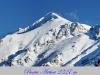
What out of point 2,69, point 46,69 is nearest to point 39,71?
point 46,69

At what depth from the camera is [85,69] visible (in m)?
39.3

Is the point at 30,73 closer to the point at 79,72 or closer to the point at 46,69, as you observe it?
the point at 46,69

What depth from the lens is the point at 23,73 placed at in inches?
1545

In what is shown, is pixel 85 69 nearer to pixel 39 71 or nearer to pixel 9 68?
pixel 39 71

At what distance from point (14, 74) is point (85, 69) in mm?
6238

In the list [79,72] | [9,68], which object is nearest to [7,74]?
[9,68]

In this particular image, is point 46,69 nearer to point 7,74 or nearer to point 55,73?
point 55,73

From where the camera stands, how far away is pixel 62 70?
129 ft

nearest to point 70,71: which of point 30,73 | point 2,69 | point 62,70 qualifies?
point 62,70

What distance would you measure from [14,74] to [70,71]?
4.92 m

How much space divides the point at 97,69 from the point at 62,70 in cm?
311

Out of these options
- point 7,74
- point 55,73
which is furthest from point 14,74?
point 55,73

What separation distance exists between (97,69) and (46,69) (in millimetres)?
4492

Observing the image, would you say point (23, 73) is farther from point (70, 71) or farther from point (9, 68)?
point (70, 71)
